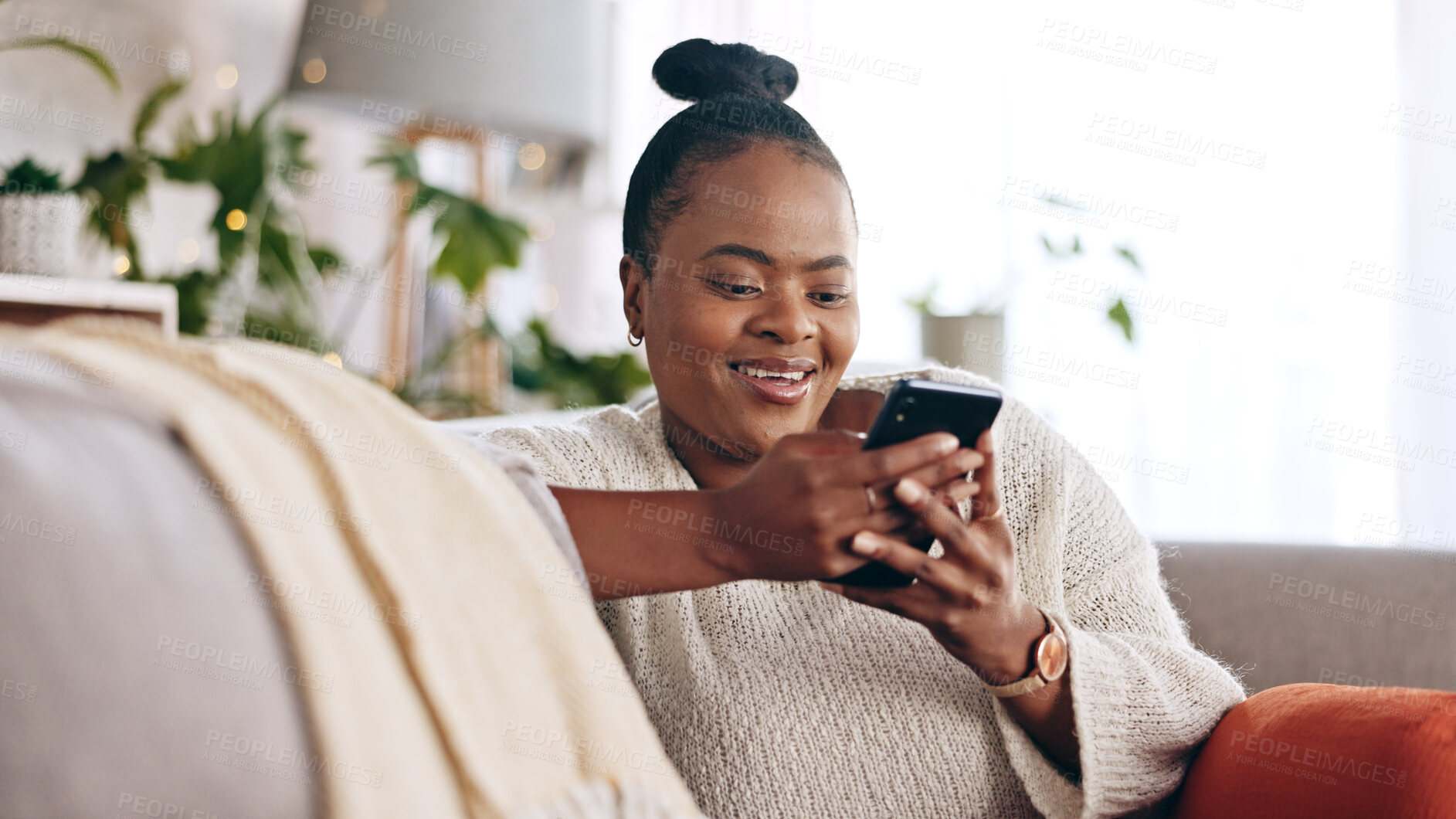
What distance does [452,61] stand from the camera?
2.26 meters

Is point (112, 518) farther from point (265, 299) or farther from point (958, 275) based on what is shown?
point (958, 275)

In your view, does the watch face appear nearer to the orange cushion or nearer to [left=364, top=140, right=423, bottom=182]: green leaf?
the orange cushion

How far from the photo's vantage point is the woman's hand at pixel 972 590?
2.61ft

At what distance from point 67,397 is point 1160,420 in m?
2.68

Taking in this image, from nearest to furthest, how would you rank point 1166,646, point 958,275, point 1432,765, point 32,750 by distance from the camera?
point 32,750, point 1432,765, point 1166,646, point 958,275

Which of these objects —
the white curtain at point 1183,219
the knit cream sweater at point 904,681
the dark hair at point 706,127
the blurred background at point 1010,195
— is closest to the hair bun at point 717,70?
the dark hair at point 706,127

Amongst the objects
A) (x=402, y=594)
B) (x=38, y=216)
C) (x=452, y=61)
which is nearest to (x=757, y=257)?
(x=402, y=594)

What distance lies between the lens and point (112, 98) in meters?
2.45

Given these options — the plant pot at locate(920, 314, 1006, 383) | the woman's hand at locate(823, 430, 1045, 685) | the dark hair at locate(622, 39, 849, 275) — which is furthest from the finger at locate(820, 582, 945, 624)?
the plant pot at locate(920, 314, 1006, 383)

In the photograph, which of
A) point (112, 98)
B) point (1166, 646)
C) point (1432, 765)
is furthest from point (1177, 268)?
point (112, 98)

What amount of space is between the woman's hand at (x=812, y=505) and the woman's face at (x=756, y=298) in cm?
28

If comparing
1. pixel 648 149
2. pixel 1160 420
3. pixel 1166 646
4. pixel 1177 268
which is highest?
pixel 648 149

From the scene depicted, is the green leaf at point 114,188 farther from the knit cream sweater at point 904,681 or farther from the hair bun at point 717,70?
the knit cream sweater at point 904,681

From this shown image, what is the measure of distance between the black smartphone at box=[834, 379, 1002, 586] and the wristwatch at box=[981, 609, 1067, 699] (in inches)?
5.9
